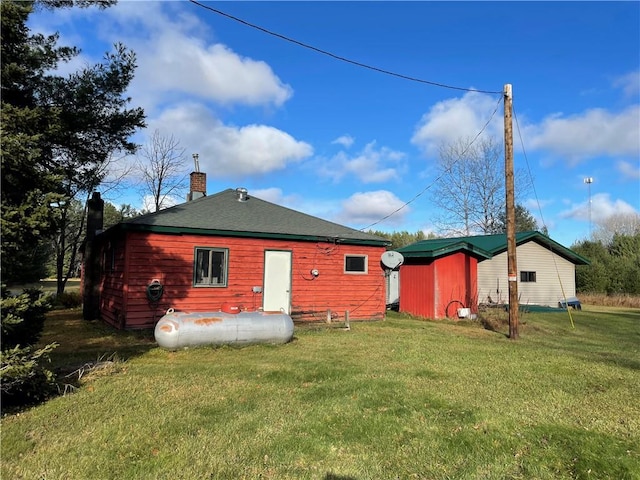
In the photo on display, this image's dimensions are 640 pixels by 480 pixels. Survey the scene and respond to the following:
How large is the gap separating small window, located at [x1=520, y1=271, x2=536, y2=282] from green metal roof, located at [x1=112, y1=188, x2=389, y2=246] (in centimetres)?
1321

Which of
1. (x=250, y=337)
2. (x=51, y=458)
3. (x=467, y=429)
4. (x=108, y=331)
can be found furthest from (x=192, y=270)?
Answer: (x=467, y=429)

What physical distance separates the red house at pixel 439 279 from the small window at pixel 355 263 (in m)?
3.02

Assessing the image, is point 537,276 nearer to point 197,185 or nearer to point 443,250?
point 443,250

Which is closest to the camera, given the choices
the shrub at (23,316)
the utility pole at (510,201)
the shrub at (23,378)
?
the shrub at (23,378)

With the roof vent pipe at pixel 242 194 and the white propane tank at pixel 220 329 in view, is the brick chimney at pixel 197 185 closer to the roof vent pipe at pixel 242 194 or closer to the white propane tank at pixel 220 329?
the roof vent pipe at pixel 242 194

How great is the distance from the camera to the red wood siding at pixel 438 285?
1612 cm

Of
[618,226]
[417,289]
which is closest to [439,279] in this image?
[417,289]

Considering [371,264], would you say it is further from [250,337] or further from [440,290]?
[250,337]

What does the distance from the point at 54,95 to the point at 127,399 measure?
7.33 metres

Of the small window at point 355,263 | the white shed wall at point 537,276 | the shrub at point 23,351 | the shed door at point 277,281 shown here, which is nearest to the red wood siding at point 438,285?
the small window at point 355,263

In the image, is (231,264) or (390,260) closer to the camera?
(231,264)

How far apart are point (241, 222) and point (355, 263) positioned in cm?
415

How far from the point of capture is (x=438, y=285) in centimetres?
1612

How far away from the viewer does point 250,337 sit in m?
8.98
